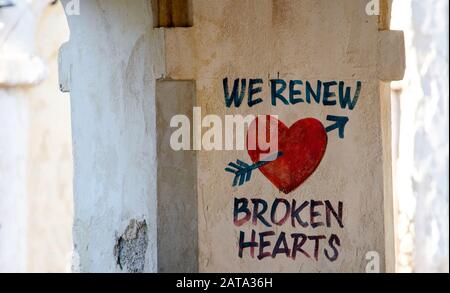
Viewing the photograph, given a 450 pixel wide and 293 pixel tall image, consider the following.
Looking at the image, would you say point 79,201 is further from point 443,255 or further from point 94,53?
point 443,255

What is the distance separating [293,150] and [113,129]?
1.08m

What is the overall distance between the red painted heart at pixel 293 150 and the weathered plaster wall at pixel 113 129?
592mm

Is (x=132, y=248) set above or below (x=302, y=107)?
below

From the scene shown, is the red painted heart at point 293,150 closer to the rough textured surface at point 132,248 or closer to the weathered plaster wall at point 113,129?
the weathered plaster wall at point 113,129

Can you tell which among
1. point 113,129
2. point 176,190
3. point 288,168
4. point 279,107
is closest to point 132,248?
point 176,190

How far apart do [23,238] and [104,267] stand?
4.94m

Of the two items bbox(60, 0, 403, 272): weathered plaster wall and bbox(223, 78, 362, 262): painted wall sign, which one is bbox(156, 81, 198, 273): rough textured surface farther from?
bbox(223, 78, 362, 262): painted wall sign

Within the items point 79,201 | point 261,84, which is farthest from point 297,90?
point 79,201

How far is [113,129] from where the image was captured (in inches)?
256

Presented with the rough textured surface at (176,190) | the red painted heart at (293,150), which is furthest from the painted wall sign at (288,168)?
the rough textured surface at (176,190)

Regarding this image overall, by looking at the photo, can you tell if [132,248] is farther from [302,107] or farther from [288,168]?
[302,107]

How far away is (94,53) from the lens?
21.7ft

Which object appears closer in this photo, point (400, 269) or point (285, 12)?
point (285, 12)

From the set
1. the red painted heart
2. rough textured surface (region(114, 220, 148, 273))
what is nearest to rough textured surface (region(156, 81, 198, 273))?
rough textured surface (region(114, 220, 148, 273))
